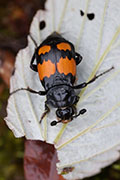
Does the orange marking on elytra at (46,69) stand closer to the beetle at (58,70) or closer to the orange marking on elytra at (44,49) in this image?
the beetle at (58,70)

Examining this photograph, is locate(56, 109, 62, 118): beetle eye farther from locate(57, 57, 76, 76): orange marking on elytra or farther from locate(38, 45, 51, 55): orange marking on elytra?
locate(38, 45, 51, 55): orange marking on elytra

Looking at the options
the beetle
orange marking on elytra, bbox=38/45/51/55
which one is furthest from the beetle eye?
orange marking on elytra, bbox=38/45/51/55

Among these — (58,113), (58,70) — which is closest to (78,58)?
(58,70)

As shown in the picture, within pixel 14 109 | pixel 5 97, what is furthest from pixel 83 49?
pixel 5 97

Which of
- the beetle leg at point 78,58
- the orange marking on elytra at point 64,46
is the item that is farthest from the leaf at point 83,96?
the orange marking on elytra at point 64,46

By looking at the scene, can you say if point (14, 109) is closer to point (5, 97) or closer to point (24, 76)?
point (24, 76)

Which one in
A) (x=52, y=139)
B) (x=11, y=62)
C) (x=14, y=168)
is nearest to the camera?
(x=52, y=139)
